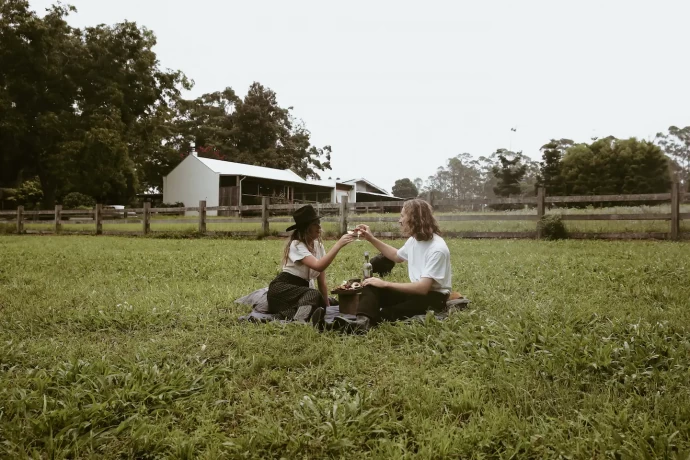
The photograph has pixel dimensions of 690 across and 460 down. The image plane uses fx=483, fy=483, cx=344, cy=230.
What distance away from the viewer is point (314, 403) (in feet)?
8.45

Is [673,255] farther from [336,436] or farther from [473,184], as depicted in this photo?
[473,184]

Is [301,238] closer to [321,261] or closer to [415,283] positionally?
[321,261]

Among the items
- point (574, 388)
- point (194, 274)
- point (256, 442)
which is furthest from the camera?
point (194, 274)

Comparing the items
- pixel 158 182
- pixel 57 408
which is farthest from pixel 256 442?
pixel 158 182

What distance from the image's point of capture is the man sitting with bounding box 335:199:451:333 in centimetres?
413

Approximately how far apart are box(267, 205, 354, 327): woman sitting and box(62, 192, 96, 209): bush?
109 ft

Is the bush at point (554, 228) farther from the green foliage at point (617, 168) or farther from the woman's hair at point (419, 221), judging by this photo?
the green foliage at point (617, 168)

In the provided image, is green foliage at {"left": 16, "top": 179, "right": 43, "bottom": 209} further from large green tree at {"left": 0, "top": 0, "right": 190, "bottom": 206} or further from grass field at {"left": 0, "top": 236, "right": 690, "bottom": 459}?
grass field at {"left": 0, "top": 236, "right": 690, "bottom": 459}

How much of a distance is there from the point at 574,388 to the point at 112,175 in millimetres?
28631

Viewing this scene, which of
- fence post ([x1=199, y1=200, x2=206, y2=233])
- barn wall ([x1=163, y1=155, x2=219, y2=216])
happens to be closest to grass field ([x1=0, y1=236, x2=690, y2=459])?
fence post ([x1=199, y1=200, x2=206, y2=233])

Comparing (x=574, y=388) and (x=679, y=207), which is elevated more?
(x=679, y=207)

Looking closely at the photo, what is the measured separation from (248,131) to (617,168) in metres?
33.7

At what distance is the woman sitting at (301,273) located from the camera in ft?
14.1

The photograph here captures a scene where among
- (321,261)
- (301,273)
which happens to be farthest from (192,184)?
(321,261)
